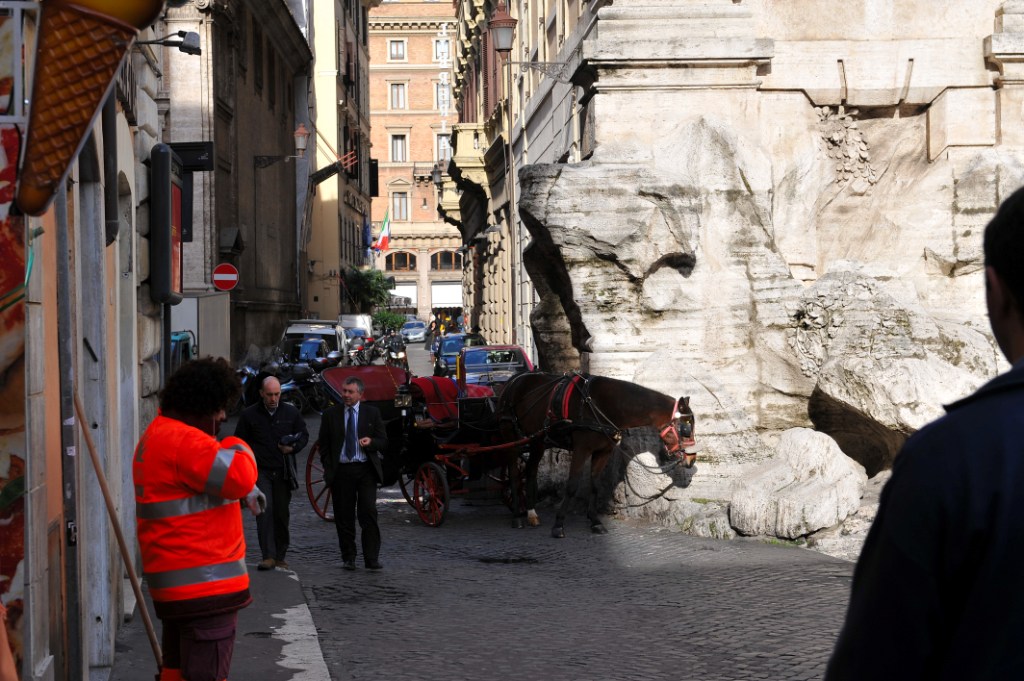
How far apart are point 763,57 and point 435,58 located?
79.1m

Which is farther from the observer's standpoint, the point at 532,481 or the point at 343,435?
the point at 532,481

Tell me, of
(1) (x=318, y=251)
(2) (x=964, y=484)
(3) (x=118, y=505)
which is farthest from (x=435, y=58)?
(2) (x=964, y=484)

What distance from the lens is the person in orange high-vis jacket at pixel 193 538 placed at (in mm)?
4840

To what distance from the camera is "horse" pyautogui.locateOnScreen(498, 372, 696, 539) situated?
11.9 meters

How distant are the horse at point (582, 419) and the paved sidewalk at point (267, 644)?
3.64 metres

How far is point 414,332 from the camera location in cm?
7419

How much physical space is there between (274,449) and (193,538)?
5.68 meters

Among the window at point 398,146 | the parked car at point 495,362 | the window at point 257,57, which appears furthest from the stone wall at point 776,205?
the window at point 398,146

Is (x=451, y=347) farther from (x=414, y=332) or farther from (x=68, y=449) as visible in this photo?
(x=414, y=332)

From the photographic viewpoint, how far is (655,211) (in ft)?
43.7

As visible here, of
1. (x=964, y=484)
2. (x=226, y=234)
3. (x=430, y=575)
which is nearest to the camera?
(x=964, y=484)

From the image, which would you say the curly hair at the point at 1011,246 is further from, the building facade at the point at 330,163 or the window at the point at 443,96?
the window at the point at 443,96

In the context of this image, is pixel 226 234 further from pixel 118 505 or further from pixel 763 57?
pixel 118 505

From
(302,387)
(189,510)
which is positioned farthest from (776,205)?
(302,387)
